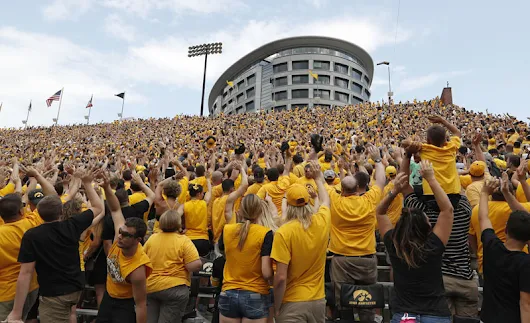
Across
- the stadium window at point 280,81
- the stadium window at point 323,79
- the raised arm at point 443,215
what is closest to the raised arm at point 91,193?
the raised arm at point 443,215

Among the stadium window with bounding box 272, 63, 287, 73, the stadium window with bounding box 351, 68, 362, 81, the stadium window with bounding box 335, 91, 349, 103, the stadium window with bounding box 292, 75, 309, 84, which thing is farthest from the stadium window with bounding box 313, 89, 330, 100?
the stadium window with bounding box 351, 68, 362, 81

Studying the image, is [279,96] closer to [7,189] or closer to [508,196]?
[7,189]

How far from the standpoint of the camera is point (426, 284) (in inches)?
116

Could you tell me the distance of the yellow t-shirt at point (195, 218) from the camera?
574 centimetres

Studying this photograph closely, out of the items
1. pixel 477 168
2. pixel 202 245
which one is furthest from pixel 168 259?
pixel 477 168

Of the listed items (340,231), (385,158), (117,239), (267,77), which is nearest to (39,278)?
(117,239)

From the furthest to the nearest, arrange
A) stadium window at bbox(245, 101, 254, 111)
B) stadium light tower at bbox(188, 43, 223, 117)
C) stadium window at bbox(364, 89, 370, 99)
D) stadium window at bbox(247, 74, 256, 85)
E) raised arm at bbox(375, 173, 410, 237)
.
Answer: stadium window at bbox(364, 89, 370, 99)
stadium window at bbox(247, 74, 256, 85)
stadium window at bbox(245, 101, 254, 111)
stadium light tower at bbox(188, 43, 223, 117)
raised arm at bbox(375, 173, 410, 237)

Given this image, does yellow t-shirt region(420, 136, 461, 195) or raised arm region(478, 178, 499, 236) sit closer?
raised arm region(478, 178, 499, 236)

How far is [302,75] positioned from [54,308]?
267ft

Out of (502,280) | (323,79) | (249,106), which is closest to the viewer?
(502,280)

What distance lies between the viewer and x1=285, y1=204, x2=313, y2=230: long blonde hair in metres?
3.49

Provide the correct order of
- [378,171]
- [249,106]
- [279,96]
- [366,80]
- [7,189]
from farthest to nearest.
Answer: [366,80] < [249,106] < [279,96] < [7,189] < [378,171]

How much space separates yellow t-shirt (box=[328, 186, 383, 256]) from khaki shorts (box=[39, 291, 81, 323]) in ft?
10.7

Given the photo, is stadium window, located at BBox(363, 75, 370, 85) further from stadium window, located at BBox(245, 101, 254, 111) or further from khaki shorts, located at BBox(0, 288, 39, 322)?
khaki shorts, located at BBox(0, 288, 39, 322)
